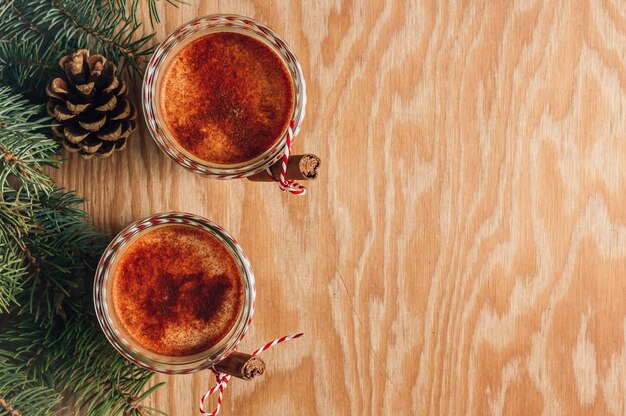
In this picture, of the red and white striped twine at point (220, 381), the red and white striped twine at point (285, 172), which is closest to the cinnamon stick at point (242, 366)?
the red and white striped twine at point (220, 381)

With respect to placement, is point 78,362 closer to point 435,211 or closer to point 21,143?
point 21,143

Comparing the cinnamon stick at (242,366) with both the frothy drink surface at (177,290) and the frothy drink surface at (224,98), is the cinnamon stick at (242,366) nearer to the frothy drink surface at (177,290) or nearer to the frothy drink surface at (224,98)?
the frothy drink surface at (177,290)

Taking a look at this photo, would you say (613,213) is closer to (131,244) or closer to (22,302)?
(131,244)

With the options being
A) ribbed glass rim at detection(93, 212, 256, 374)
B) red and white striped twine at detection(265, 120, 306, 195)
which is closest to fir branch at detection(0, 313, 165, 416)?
ribbed glass rim at detection(93, 212, 256, 374)

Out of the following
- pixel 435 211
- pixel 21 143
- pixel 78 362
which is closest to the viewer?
pixel 21 143

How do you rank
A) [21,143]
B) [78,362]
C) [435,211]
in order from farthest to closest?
[435,211] < [78,362] < [21,143]

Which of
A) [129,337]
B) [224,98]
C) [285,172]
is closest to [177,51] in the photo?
[224,98]
